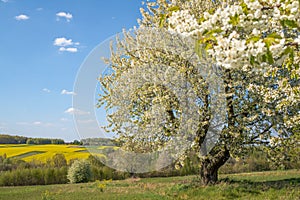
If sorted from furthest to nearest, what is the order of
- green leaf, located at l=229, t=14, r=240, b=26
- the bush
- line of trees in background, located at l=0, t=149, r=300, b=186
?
line of trees in background, located at l=0, t=149, r=300, b=186
the bush
green leaf, located at l=229, t=14, r=240, b=26

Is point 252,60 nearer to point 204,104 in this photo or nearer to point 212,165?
point 204,104

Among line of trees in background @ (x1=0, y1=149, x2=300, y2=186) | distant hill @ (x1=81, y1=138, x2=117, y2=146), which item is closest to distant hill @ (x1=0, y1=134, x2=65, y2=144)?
line of trees in background @ (x1=0, y1=149, x2=300, y2=186)

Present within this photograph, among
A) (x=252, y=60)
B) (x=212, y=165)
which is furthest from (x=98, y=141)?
(x=252, y=60)

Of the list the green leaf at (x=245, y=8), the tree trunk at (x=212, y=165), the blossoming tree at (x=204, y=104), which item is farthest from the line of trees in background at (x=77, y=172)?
the green leaf at (x=245, y=8)

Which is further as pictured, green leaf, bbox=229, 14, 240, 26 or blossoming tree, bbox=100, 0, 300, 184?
blossoming tree, bbox=100, 0, 300, 184

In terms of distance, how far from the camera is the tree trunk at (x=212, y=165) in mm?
16953

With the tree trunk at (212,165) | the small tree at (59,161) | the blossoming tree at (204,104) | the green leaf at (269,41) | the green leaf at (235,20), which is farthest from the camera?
the small tree at (59,161)

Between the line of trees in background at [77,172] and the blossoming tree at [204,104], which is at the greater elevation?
the blossoming tree at [204,104]

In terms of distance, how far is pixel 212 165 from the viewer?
17.2 m

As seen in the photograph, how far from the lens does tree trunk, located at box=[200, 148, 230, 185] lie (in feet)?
55.6

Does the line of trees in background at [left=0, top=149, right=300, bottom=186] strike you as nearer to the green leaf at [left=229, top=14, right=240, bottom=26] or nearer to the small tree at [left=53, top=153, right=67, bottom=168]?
the small tree at [left=53, top=153, right=67, bottom=168]

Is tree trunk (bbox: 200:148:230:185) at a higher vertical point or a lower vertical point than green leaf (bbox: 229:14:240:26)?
lower

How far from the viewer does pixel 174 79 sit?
15.2 m

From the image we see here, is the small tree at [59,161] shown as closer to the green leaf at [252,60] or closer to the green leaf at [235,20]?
the green leaf at [235,20]
